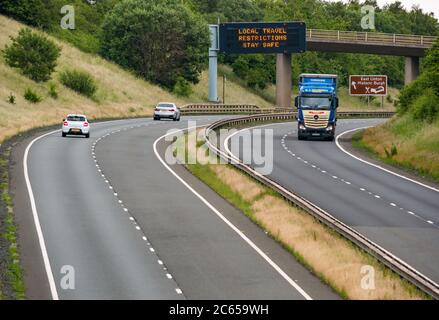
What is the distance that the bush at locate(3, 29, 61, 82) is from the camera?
99.4 meters

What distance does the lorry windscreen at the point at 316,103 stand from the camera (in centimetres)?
6856

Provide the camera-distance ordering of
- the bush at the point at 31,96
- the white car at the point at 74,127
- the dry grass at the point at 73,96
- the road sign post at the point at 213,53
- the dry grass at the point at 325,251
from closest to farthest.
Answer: the dry grass at the point at 325,251 < the white car at the point at 74,127 < the dry grass at the point at 73,96 < the bush at the point at 31,96 < the road sign post at the point at 213,53

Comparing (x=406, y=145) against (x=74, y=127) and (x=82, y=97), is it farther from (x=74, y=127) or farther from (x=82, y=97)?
(x=82, y=97)

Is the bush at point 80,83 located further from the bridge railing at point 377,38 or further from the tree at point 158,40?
the bridge railing at point 377,38

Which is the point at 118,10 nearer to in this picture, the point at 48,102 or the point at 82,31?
the point at 82,31

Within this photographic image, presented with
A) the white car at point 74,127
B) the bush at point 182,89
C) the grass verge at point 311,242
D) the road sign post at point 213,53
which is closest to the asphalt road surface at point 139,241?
the grass verge at point 311,242

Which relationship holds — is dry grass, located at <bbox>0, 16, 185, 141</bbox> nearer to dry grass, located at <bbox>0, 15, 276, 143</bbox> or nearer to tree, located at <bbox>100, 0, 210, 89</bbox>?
dry grass, located at <bbox>0, 15, 276, 143</bbox>

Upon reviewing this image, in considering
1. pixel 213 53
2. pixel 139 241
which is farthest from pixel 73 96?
pixel 139 241

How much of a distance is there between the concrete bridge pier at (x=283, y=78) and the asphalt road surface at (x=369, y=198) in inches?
2031

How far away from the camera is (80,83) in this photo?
103 metres

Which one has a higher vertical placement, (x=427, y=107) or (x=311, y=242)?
(x=427, y=107)

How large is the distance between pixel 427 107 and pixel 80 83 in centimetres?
4073
